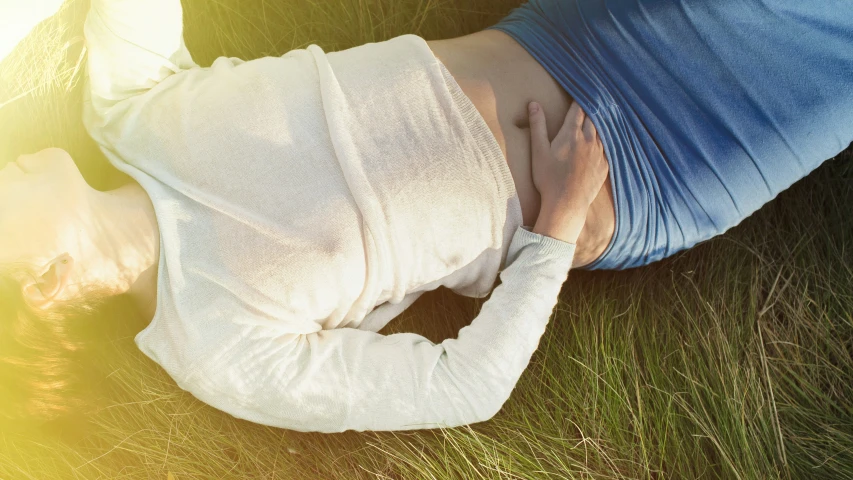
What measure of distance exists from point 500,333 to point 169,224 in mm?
876

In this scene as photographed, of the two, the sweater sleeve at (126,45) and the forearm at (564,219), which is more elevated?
the forearm at (564,219)

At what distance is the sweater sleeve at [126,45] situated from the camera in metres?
1.43

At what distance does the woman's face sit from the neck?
4 cm

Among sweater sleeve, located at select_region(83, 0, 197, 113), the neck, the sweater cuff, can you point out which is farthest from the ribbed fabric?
the neck

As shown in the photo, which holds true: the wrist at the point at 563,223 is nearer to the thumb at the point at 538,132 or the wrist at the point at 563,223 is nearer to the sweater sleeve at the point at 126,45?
the thumb at the point at 538,132

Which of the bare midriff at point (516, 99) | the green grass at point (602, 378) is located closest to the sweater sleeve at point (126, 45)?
the green grass at point (602, 378)

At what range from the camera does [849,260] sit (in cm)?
172

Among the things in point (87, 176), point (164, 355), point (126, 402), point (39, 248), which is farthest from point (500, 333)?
point (87, 176)

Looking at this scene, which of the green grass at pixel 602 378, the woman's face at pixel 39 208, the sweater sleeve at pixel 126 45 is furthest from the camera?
the green grass at pixel 602 378

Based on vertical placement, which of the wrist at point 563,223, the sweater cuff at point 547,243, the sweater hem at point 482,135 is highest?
the sweater hem at point 482,135

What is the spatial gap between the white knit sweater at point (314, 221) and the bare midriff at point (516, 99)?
7 cm

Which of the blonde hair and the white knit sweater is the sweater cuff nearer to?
the white knit sweater

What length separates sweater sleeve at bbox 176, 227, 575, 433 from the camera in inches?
53.8

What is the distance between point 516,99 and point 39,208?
123 cm
